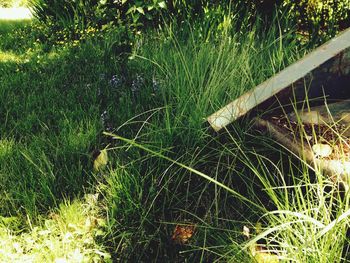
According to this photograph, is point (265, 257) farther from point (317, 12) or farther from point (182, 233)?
point (317, 12)

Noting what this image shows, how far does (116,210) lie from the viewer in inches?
67.9

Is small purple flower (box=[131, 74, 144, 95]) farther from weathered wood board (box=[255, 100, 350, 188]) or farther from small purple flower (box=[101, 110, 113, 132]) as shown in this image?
weathered wood board (box=[255, 100, 350, 188])

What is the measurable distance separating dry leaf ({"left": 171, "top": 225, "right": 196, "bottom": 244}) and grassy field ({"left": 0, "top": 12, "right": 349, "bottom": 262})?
11 millimetres

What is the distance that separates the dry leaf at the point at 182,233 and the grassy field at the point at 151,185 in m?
0.01

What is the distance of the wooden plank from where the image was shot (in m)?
1.91

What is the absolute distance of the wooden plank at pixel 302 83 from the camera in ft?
6.27

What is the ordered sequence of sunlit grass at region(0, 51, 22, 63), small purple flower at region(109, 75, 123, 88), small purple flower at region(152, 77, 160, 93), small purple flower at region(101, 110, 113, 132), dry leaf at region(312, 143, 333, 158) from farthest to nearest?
sunlit grass at region(0, 51, 22, 63) → small purple flower at region(109, 75, 123, 88) → small purple flower at region(152, 77, 160, 93) → small purple flower at region(101, 110, 113, 132) → dry leaf at region(312, 143, 333, 158)

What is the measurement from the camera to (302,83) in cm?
193

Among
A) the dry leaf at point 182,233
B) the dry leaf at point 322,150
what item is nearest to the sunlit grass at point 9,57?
the dry leaf at point 182,233

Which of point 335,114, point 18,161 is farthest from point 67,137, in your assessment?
point 335,114

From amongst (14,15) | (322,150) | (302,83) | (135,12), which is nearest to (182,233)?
(322,150)

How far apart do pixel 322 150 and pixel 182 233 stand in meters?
0.73

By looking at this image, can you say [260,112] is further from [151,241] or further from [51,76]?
[51,76]

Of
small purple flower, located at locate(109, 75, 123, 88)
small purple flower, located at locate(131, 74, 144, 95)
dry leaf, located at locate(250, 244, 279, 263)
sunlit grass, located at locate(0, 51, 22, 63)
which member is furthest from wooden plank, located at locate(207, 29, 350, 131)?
sunlit grass, located at locate(0, 51, 22, 63)
